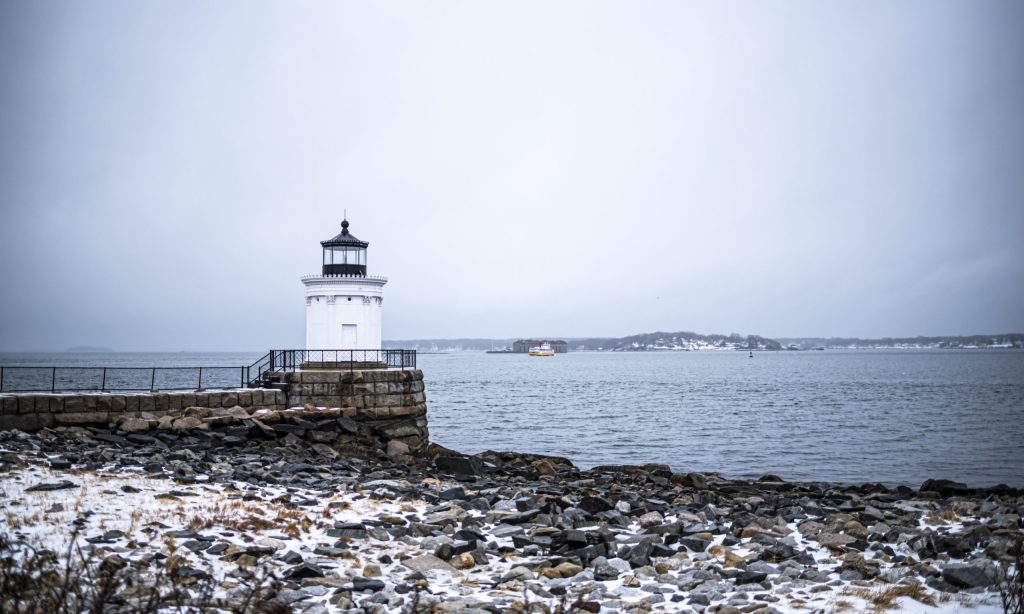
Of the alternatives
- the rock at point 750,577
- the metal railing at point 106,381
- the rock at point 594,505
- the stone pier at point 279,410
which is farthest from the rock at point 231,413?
the rock at point 750,577

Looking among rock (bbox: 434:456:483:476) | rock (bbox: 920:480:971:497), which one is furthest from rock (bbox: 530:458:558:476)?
rock (bbox: 920:480:971:497)

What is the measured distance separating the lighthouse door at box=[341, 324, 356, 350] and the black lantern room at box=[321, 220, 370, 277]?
5.55 feet

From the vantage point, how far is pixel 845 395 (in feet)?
186

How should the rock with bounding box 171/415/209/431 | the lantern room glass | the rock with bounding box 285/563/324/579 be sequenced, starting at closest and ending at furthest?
the rock with bounding box 285/563/324/579 → the rock with bounding box 171/415/209/431 → the lantern room glass

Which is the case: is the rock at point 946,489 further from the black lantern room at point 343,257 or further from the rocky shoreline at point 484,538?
the black lantern room at point 343,257

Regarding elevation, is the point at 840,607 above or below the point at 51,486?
below

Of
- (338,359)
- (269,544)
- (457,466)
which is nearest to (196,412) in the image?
(338,359)

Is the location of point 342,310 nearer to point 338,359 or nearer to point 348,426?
point 338,359

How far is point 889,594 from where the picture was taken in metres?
7.59

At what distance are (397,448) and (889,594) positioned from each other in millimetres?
14041

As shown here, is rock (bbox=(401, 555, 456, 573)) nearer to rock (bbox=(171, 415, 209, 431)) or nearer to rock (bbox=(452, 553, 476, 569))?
rock (bbox=(452, 553, 476, 569))

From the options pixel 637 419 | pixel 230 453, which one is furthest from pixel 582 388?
pixel 230 453

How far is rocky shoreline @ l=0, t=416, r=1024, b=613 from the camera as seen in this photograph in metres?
7.45

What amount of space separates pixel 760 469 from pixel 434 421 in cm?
1958
